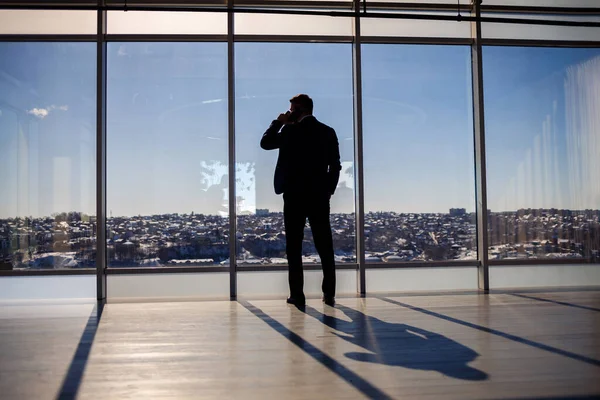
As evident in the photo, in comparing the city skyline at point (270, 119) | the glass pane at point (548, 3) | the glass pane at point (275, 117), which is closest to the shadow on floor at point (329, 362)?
the glass pane at point (275, 117)

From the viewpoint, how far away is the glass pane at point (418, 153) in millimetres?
5512

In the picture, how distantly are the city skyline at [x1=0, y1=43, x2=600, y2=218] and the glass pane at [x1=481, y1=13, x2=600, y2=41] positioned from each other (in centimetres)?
14

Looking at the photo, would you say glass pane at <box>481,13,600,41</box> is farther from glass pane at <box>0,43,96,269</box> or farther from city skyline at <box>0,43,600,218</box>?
glass pane at <box>0,43,96,269</box>

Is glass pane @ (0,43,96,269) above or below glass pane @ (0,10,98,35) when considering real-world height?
below

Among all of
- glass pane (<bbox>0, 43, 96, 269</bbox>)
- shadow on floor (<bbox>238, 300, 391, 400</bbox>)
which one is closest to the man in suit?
shadow on floor (<bbox>238, 300, 391, 400</bbox>)

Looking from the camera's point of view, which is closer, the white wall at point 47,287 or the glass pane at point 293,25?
the white wall at point 47,287

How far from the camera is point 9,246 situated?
5.16 m

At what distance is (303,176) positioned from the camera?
447 centimetres

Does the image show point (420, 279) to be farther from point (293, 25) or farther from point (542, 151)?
point (293, 25)

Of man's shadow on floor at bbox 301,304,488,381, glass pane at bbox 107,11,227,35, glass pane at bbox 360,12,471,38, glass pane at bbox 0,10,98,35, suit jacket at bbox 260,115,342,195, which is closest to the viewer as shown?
man's shadow on floor at bbox 301,304,488,381

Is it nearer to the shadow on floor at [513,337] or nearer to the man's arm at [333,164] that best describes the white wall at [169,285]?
the man's arm at [333,164]

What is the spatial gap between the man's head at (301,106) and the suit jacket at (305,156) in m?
0.07

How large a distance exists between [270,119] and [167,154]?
100cm

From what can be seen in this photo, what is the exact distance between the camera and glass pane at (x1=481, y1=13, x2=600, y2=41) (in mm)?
5656
